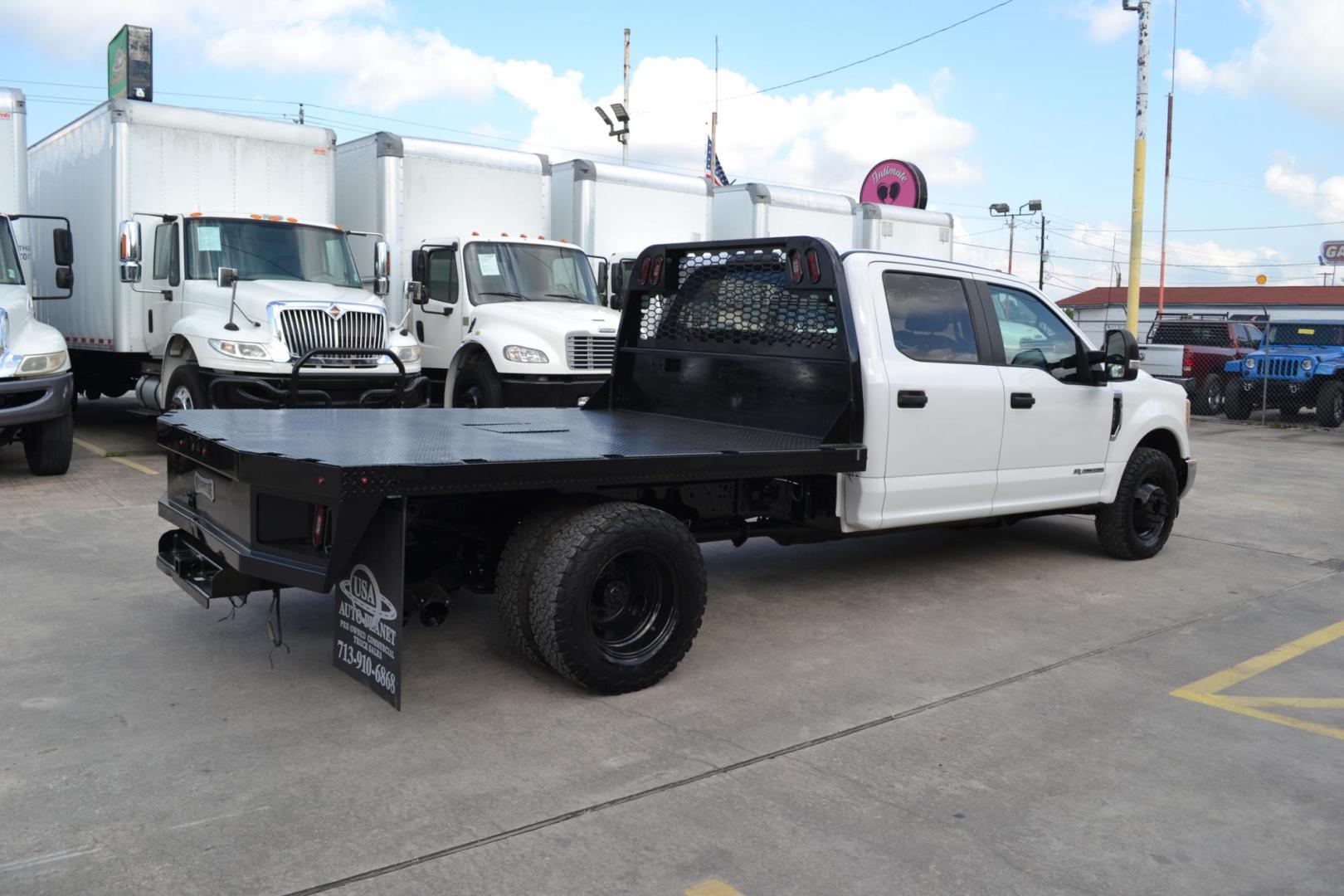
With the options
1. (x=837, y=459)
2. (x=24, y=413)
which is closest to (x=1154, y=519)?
(x=837, y=459)

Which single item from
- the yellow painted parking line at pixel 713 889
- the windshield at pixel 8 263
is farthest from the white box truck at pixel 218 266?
the yellow painted parking line at pixel 713 889

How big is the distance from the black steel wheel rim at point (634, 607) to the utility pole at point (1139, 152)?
16.6m

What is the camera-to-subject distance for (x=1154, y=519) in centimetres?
785

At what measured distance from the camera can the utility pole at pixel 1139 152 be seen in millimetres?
19406

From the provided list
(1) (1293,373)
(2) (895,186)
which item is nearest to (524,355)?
(2) (895,186)

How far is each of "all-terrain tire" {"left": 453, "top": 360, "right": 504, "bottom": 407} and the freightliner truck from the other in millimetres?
4772

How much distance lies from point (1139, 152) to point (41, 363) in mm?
17317

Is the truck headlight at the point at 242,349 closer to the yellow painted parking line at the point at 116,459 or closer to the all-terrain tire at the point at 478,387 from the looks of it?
the yellow painted parking line at the point at 116,459

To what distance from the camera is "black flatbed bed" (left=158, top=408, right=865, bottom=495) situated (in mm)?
4062

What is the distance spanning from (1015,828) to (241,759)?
2.61 m

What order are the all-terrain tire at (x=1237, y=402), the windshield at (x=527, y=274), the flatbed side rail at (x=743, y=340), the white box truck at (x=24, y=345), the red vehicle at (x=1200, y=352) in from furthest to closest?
the red vehicle at (x=1200, y=352) < the all-terrain tire at (x=1237, y=402) < the windshield at (x=527, y=274) < the white box truck at (x=24, y=345) < the flatbed side rail at (x=743, y=340)

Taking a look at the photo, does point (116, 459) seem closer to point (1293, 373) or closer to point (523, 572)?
point (523, 572)

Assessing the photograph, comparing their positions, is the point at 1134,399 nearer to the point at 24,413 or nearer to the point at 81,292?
the point at 24,413

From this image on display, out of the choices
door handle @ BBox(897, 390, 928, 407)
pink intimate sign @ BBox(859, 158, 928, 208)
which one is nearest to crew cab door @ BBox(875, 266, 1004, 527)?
door handle @ BBox(897, 390, 928, 407)
